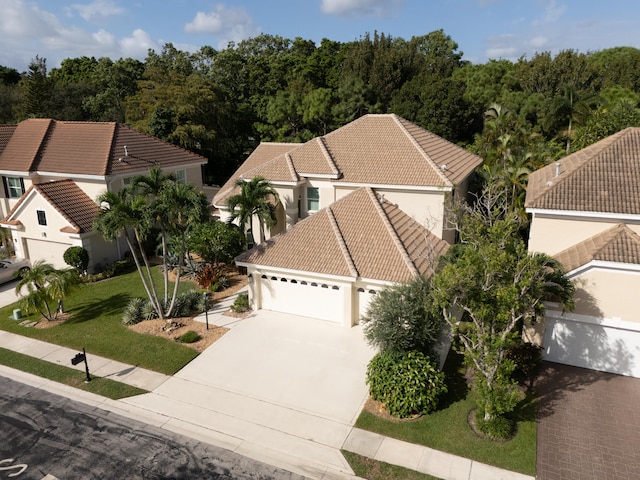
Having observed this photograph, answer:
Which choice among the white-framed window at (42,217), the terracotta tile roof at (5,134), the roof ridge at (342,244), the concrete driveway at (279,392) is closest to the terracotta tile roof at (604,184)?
the roof ridge at (342,244)

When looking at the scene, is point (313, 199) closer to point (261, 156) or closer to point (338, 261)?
point (338, 261)

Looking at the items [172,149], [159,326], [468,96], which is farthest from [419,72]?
[159,326]

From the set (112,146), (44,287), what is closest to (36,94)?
(112,146)

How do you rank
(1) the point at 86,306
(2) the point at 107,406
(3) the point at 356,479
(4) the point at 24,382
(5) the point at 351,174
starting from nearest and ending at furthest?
(3) the point at 356,479
(2) the point at 107,406
(4) the point at 24,382
(1) the point at 86,306
(5) the point at 351,174

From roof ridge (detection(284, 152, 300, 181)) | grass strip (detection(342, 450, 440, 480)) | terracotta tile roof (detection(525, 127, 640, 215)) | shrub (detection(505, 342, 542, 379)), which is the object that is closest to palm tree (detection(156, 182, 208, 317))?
roof ridge (detection(284, 152, 300, 181))

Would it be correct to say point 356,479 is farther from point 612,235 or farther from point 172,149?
point 172,149

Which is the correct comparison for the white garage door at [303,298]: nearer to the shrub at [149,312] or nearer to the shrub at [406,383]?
the shrub at [406,383]

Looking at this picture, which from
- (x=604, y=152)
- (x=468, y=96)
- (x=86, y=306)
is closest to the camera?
(x=604, y=152)
